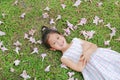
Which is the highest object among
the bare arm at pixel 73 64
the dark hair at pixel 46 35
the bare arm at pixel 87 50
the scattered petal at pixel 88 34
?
the dark hair at pixel 46 35

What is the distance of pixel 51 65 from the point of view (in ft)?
17.5

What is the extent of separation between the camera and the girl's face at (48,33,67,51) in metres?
5.16

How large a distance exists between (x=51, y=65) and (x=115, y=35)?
1.08m

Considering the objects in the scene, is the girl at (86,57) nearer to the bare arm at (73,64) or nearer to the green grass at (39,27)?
the bare arm at (73,64)

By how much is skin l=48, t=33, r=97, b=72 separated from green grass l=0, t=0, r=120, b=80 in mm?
124

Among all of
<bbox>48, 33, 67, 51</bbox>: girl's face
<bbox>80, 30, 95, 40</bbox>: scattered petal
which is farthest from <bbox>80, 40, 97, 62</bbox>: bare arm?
<bbox>48, 33, 67, 51</bbox>: girl's face

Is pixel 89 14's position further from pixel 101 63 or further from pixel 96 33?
pixel 101 63

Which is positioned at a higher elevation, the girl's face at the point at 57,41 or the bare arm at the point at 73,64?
the girl's face at the point at 57,41

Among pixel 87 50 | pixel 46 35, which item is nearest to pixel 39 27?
pixel 46 35

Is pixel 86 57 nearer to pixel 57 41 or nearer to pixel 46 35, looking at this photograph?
pixel 57 41

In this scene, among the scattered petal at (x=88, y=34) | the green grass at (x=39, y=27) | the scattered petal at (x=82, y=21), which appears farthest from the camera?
the scattered petal at (x=82, y=21)

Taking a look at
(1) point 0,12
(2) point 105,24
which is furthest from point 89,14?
(1) point 0,12

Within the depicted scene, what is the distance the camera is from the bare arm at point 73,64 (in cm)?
518

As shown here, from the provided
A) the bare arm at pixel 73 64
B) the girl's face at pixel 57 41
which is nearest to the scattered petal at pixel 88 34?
the girl's face at pixel 57 41
